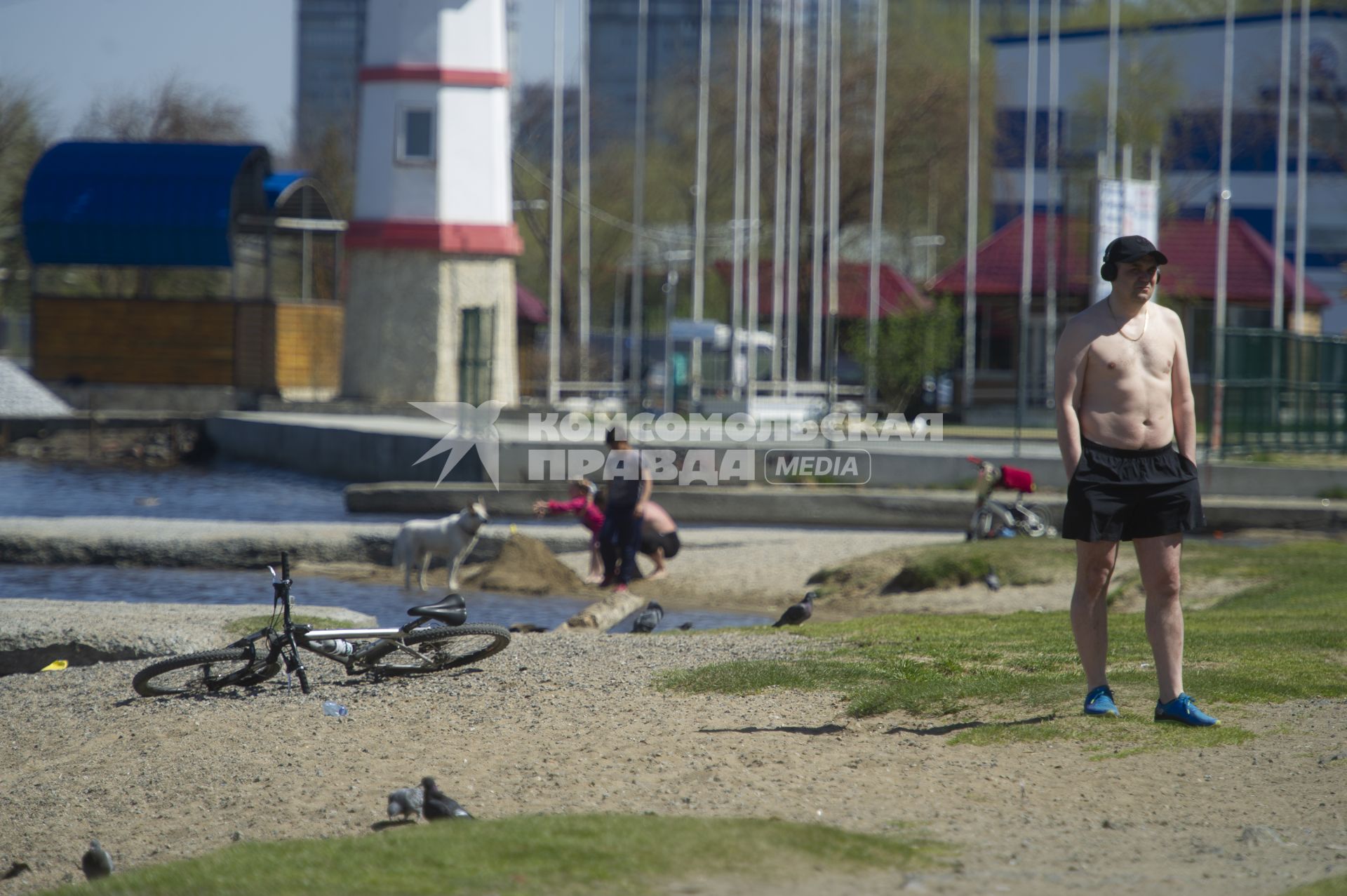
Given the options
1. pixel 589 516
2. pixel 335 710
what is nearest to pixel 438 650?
pixel 335 710

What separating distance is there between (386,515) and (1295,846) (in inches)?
719

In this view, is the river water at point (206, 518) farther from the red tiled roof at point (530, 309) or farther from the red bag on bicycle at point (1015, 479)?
the red tiled roof at point (530, 309)

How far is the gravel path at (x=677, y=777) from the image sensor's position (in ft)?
17.3

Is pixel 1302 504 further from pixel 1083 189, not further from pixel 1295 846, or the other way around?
pixel 1083 189

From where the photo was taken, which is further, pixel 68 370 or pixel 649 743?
pixel 68 370

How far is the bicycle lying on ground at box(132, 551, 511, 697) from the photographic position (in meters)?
8.17

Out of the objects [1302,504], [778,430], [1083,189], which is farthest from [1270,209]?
[1302,504]

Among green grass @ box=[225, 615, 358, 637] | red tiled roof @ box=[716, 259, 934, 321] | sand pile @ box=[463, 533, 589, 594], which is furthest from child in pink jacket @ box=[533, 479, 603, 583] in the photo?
red tiled roof @ box=[716, 259, 934, 321]

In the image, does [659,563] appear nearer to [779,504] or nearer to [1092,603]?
[779,504]

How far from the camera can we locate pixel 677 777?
20.8 feet

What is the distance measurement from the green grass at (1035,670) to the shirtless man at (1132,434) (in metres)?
0.70

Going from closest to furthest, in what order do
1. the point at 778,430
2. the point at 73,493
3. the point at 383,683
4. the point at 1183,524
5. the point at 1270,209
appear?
1. the point at 1183,524
2. the point at 383,683
3. the point at 73,493
4. the point at 778,430
5. the point at 1270,209

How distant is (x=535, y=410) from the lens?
34.6 m

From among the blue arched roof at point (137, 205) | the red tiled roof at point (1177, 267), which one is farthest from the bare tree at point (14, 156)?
the red tiled roof at point (1177, 267)
